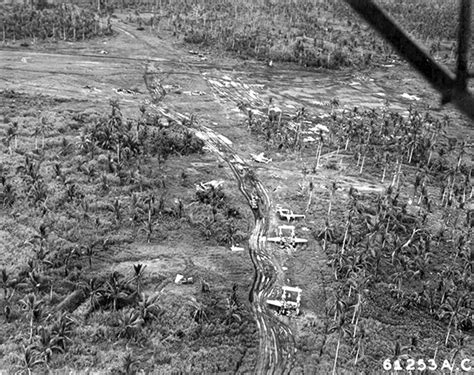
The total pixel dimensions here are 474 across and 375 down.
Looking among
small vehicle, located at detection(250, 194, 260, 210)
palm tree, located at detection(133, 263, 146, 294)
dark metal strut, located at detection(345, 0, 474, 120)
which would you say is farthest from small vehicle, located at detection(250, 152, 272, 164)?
dark metal strut, located at detection(345, 0, 474, 120)

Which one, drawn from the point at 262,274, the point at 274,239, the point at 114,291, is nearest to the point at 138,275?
the point at 114,291

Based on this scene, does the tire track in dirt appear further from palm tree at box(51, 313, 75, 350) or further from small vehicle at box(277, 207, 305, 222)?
palm tree at box(51, 313, 75, 350)

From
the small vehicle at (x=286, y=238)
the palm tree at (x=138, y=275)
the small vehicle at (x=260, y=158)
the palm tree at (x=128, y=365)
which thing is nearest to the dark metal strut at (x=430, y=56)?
the palm tree at (x=128, y=365)

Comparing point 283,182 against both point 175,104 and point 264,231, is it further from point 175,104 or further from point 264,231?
point 175,104

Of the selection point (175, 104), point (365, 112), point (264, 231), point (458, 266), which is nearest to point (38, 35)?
point (175, 104)

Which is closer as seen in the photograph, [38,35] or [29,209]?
[29,209]

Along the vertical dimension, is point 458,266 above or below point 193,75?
below
